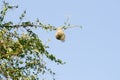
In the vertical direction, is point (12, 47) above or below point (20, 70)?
above

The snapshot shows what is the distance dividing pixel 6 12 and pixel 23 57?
4.39 ft

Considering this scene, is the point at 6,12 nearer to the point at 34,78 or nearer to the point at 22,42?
the point at 22,42

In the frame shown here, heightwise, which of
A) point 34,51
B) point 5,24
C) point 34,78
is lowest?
point 34,78

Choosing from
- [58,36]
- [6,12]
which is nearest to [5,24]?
[6,12]

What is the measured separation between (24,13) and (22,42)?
1001 millimetres

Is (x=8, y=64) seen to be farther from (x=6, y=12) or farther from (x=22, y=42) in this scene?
(x=6, y=12)

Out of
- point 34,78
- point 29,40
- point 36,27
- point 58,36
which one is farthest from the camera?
point 34,78

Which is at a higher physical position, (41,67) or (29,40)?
(29,40)

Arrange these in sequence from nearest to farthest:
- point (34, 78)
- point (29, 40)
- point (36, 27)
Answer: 1. point (36, 27)
2. point (29, 40)
3. point (34, 78)

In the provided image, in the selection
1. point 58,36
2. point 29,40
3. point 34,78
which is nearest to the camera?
point 58,36

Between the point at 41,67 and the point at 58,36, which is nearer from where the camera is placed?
the point at 58,36

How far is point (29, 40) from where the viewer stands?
1060cm

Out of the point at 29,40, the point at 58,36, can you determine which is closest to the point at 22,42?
the point at 29,40

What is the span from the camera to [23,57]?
11.2m
